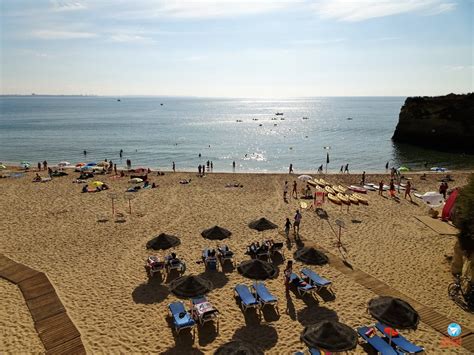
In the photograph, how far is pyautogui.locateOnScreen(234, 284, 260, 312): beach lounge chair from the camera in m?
11.4

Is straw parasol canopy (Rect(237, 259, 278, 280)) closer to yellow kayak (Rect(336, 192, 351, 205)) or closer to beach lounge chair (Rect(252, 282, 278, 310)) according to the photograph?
beach lounge chair (Rect(252, 282, 278, 310))

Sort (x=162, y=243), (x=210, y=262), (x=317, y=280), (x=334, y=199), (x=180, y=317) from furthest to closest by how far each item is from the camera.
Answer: (x=334, y=199) < (x=210, y=262) < (x=162, y=243) < (x=317, y=280) < (x=180, y=317)

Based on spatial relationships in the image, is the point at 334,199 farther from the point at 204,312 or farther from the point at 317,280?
the point at 204,312

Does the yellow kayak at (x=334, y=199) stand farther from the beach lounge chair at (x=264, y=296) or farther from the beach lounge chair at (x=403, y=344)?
the beach lounge chair at (x=403, y=344)

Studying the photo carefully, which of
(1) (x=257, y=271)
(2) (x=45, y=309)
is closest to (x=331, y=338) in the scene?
(1) (x=257, y=271)

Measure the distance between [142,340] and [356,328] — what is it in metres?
6.24

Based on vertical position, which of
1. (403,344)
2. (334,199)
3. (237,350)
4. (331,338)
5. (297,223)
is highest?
(331,338)

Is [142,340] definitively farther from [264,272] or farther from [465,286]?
[465,286]

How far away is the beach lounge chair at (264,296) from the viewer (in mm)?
11555

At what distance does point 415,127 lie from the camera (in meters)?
67.9

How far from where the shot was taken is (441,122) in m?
63.0

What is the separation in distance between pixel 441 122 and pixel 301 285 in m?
62.3

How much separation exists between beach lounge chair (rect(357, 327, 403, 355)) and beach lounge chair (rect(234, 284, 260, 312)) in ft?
10.5

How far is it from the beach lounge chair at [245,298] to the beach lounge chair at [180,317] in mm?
1748
